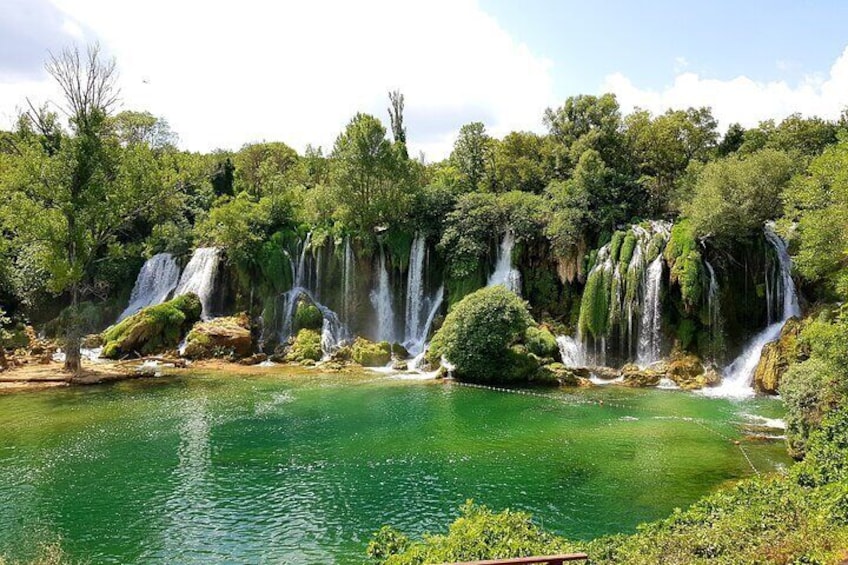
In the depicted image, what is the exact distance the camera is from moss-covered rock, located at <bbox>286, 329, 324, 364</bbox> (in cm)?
3697

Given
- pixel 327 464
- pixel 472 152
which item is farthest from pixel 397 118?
pixel 327 464

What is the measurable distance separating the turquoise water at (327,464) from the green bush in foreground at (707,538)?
9.59 ft

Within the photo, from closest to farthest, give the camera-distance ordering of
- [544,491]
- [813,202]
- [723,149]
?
[544,491], [813,202], [723,149]

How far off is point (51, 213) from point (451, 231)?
23912mm

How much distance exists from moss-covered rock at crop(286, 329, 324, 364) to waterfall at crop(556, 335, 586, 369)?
15365 millimetres

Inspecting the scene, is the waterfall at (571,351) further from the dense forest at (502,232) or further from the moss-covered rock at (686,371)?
the moss-covered rock at (686,371)

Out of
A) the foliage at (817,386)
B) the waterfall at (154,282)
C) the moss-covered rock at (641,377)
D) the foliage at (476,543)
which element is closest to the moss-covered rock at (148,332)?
the waterfall at (154,282)

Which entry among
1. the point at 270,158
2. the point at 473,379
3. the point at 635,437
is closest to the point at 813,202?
the point at 635,437

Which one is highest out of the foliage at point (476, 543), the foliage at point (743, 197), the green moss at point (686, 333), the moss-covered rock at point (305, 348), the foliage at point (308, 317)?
the foliage at point (743, 197)

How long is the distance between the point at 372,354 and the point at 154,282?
2154 cm

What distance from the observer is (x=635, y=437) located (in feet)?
66.8

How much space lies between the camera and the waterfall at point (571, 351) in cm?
3366

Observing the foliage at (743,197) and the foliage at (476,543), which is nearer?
the foliage at (476,543)

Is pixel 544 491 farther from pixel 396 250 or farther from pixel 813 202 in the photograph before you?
pixel 396 250
